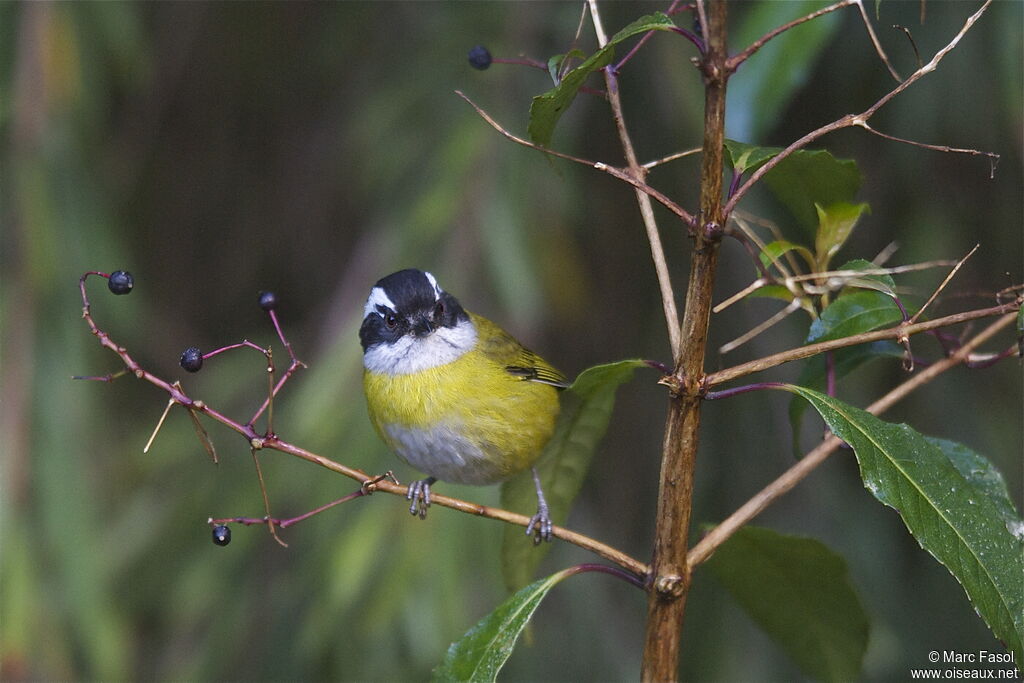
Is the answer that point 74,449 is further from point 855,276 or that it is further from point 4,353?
point 855,276

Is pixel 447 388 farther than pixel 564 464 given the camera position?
Yes

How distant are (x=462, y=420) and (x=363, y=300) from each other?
0.88 m

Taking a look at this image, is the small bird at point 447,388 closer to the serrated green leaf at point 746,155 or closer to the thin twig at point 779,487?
the thin twig at point 779,487

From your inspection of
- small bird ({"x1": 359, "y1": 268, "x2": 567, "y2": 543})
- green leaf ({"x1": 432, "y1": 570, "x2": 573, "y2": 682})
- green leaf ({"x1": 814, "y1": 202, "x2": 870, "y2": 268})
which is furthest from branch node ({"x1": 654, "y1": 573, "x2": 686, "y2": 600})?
small bird ({"x1": 359, "y1": 268, "x2": 567, "y2": 543})

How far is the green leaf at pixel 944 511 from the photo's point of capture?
1.45m

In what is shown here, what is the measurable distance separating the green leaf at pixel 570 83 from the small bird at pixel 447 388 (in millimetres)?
1165

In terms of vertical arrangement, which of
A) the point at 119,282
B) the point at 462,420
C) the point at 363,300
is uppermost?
the point at 363,300

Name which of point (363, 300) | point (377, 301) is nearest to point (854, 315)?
point (377, 301)

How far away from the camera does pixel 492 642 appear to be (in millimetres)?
1671

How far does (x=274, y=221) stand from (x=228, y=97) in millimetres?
610

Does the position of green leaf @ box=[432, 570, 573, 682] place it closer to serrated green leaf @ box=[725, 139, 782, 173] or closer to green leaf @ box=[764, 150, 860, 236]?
serrated green leaf @ box=[725, 139, 782, 173]

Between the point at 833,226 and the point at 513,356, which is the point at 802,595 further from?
the point at 513,356

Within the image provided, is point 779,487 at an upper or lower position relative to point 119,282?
lower

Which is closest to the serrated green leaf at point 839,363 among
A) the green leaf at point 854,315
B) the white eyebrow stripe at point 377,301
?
the green leaf at point 854,315
